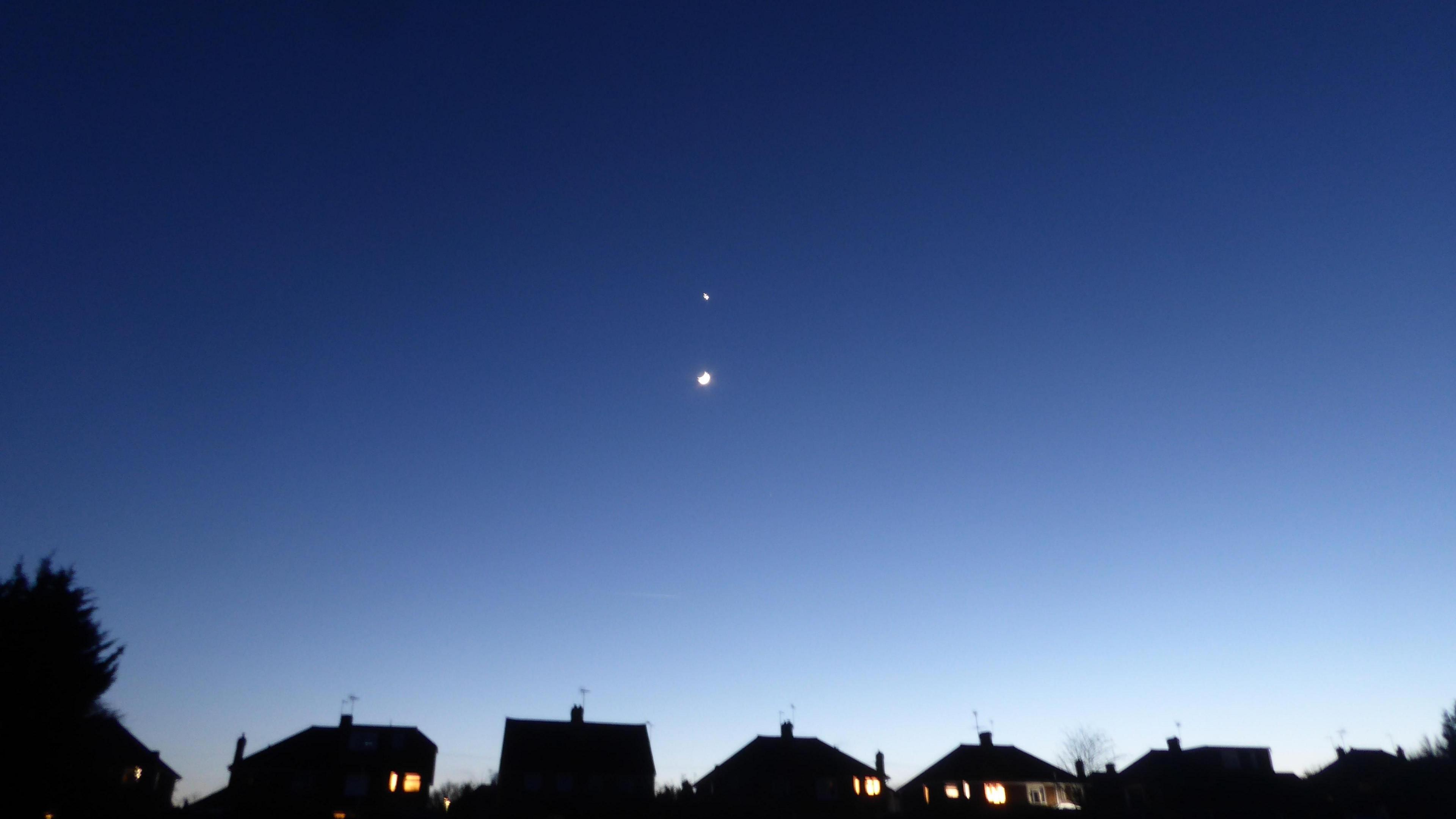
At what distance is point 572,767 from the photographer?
66.0m

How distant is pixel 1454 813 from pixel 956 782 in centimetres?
3253

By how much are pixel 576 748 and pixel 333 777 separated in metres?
18.5

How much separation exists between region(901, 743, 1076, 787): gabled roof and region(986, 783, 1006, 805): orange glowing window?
0.39m

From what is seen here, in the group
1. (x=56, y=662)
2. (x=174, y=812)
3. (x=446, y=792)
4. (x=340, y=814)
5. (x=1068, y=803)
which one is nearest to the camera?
(x=56, y=662)

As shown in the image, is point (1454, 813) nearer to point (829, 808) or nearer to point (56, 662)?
point (829, 808)

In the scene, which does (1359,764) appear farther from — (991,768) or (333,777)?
(333,777)

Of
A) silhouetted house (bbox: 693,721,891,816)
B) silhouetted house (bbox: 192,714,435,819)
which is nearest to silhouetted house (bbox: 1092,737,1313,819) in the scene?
silhouetted house (bbox: 693,721,891,816)

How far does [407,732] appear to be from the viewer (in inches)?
2830

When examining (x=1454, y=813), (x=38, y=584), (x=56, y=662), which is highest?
(x=38, y=584)

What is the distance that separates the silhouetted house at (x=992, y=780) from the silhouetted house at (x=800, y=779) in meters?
4.38

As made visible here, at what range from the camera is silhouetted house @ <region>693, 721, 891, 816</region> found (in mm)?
66438

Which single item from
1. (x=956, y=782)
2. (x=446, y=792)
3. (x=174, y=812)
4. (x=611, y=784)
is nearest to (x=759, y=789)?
(x=611, y=784)

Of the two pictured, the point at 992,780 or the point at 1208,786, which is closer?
the point at 1208,786

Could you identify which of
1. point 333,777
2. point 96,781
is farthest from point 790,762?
point 96,781
